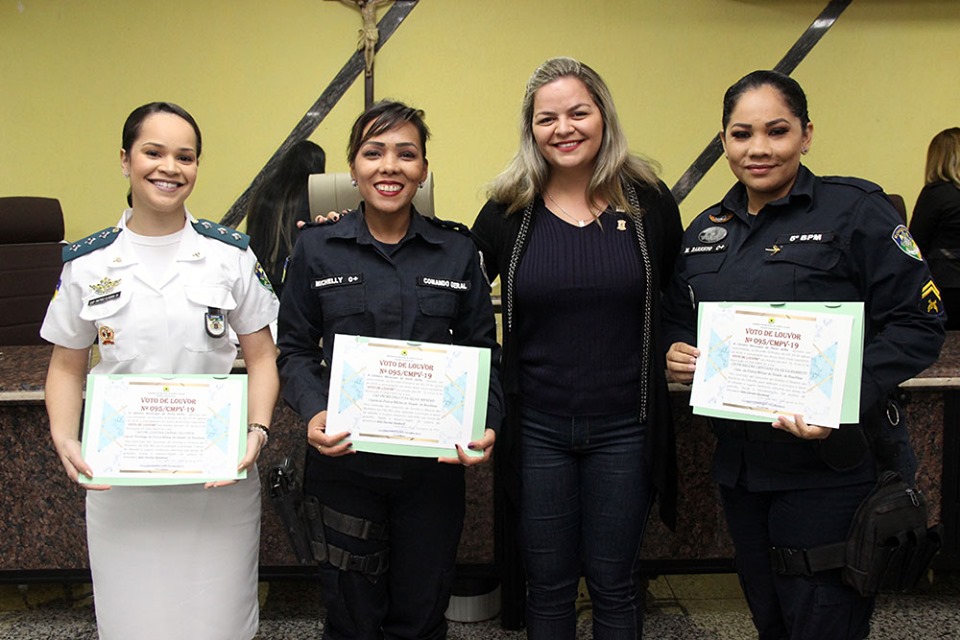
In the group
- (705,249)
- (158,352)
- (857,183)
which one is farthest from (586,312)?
(158,352)

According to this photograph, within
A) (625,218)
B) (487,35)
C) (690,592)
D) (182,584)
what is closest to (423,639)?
(182,584)

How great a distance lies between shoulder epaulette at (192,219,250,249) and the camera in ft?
4.73

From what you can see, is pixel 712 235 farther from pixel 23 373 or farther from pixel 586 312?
pixel 23 373

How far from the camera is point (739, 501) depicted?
1482mm

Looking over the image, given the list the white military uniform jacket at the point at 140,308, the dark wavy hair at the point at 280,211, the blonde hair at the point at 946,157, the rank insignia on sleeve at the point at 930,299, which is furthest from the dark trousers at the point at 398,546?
the blonde hair at the point at 946,157

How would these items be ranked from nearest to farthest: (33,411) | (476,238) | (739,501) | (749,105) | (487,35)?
(749,105), (739,501), (476,238), (33,411), (487,35)

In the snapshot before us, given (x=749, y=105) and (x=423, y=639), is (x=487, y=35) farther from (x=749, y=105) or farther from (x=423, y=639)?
(x=423, y=639)

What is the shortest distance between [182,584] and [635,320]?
1006 mm

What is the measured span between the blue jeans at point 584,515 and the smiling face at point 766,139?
53 centimetres

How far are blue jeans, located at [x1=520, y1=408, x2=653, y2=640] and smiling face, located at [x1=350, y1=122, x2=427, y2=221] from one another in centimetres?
52

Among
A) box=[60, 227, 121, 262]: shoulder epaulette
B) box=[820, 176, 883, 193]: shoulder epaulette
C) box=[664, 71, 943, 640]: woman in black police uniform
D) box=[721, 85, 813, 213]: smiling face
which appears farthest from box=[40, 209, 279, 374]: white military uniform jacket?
box=[820, 176, 883, 193]: shoulder epaulette

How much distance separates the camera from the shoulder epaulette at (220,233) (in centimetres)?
144

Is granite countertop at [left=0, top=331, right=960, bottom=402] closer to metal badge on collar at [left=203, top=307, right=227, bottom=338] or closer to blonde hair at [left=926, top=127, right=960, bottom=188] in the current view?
metal badge on collar at [left=203, top=307, right=227, bottom=338]

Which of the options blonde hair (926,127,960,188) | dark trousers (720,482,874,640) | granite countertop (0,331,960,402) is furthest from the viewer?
blonde hair (926,127,960,188)
